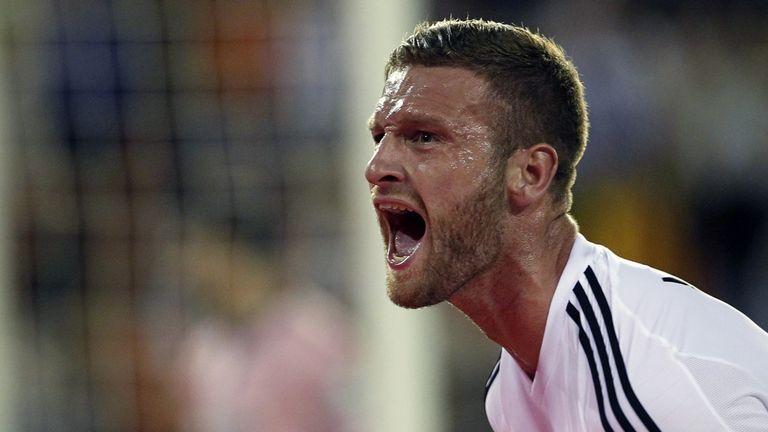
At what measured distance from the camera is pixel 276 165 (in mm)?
6941

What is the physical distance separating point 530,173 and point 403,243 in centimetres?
35

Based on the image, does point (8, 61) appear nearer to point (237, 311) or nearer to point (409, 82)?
point (237, 311)

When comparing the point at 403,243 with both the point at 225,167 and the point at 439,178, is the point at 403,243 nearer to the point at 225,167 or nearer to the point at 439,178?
the point at 439,178

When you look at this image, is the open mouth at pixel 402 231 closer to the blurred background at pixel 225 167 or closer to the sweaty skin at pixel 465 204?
the sweaty skin at pixel 465 204

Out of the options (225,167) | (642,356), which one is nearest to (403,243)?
(642,356)

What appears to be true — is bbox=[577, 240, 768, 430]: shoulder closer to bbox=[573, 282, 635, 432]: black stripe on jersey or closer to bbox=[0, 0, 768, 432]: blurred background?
bbox=[573, 282, 635, 432]: black stripe on jersey

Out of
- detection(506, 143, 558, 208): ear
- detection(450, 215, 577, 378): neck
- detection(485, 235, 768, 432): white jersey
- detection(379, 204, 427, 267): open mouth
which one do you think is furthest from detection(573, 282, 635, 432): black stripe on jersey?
detection(379, 204, 427, 267): open mouth

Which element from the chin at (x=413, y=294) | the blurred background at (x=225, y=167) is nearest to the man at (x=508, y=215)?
the chin at (x=413, y=294)

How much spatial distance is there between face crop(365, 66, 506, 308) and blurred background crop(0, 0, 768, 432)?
3509mm

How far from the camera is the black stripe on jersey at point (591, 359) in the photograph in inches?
111

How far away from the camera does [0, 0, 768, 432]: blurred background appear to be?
686cm

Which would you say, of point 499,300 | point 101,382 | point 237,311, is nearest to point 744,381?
point 499,300

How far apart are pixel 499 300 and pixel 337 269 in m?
3.77

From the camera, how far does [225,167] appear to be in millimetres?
6953
